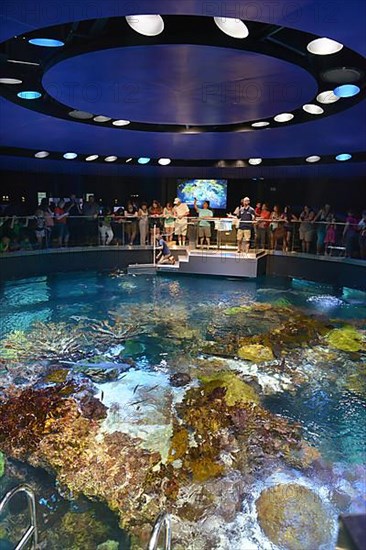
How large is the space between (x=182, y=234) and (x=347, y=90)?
7826 millimetres

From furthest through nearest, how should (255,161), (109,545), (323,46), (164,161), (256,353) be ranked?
(164,161) < (255,161) < (256,353) < (323,46) < (109,545)

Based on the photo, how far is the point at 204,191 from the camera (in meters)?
18.8

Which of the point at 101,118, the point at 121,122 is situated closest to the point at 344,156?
the point at 121,122

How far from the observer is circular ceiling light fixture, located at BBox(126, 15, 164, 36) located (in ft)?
18.6

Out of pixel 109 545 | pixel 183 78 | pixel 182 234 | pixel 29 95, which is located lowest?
pixel 109 545

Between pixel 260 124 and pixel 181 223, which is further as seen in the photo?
pixel 181 223

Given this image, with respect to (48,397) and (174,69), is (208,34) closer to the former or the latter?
(174,69)

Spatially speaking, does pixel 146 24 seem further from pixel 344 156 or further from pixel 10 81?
pixel 344 156

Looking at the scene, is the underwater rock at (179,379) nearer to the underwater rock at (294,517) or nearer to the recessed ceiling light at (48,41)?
the underwater rock at (294,517)

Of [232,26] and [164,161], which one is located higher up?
[232,26]

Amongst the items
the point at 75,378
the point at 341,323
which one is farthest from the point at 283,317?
the point at 75,378

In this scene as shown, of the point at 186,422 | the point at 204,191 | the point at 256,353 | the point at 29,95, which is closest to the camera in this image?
the point at 186,422

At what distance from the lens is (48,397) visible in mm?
6258

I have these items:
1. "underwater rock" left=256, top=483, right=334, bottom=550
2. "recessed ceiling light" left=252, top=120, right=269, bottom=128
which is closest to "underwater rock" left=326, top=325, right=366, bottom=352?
"underwater rock" left=256, top=483, right=334, bottom=550
